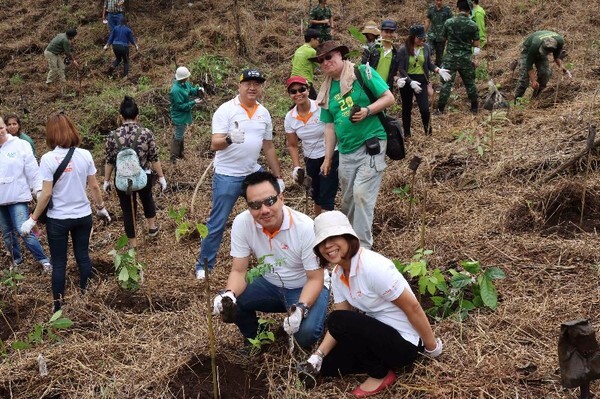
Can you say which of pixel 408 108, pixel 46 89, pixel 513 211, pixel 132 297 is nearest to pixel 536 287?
pixel 513 211

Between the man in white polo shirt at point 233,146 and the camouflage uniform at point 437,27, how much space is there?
556 centimetres

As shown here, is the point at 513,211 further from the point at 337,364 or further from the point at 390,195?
the point at 337,364

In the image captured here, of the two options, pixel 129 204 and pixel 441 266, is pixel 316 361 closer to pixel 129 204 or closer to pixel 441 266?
pixel 441 266

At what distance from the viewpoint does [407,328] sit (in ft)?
9.25

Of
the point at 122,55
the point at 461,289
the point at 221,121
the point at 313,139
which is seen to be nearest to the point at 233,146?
the point at 221,121

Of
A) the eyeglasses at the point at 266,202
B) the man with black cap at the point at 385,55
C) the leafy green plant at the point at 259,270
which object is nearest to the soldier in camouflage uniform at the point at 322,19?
the man with black cap at the point at 385,55

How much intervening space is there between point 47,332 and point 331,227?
2244mm

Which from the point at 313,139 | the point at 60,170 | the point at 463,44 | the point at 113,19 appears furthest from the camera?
the point at 113,19

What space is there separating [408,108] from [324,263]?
421cm

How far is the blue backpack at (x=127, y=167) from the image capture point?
16.0ft

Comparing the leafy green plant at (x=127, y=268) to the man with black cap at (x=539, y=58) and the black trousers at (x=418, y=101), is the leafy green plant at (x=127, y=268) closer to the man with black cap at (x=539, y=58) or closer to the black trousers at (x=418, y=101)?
the black trousers at (x=418, y=101)

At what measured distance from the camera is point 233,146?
432 centimetres

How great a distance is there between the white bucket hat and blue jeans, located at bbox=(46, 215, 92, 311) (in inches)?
84.0

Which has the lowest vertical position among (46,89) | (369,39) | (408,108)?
(46,89)
